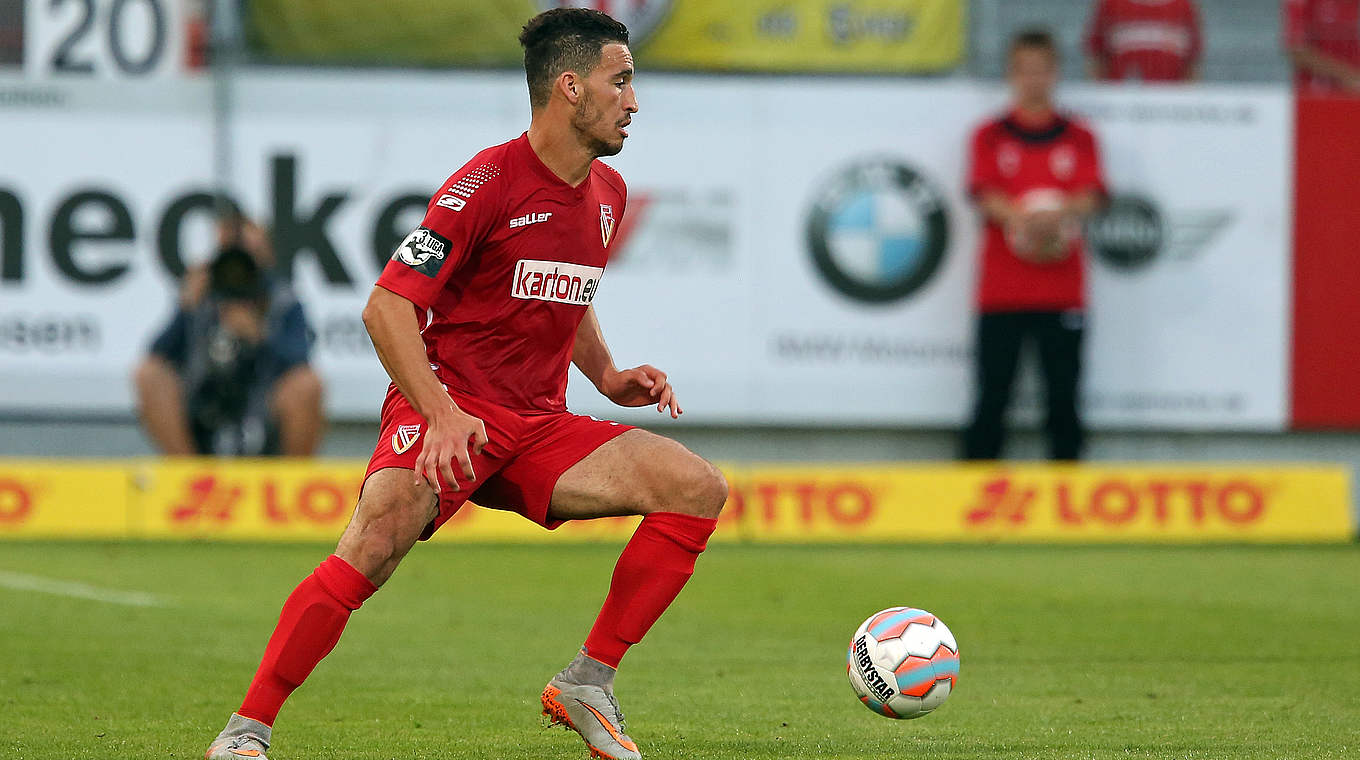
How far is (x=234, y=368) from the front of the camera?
41.3ft

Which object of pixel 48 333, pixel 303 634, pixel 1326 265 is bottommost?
pixel 303 634

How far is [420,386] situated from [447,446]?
0.58ft

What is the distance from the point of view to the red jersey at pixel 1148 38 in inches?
539

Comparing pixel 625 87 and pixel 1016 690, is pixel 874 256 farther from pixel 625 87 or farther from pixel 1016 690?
pixel 625 87

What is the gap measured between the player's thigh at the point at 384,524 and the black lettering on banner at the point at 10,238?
30.1ft

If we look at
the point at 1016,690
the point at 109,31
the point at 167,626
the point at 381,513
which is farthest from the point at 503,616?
the point at 109,31

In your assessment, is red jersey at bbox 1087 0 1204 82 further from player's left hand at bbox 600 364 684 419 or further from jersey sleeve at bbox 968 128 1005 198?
player's left hand at bbox 600 364 684 419

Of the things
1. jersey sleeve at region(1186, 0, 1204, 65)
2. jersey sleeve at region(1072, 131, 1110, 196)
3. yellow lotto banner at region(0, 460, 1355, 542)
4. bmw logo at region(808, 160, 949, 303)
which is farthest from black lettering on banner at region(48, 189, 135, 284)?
jersey sleeve at region(1186, 0, 1204, 65)

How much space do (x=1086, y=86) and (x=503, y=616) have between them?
278 inches

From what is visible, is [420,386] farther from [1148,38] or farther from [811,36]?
[1148,38]

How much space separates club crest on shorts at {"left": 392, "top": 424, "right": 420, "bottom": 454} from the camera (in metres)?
4.95

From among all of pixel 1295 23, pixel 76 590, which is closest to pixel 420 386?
→ pixel 76 590

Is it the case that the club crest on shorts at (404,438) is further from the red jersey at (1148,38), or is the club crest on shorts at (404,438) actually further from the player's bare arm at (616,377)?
the red jersey at (1148,38)

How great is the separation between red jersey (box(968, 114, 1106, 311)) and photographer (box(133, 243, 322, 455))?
471 cm
